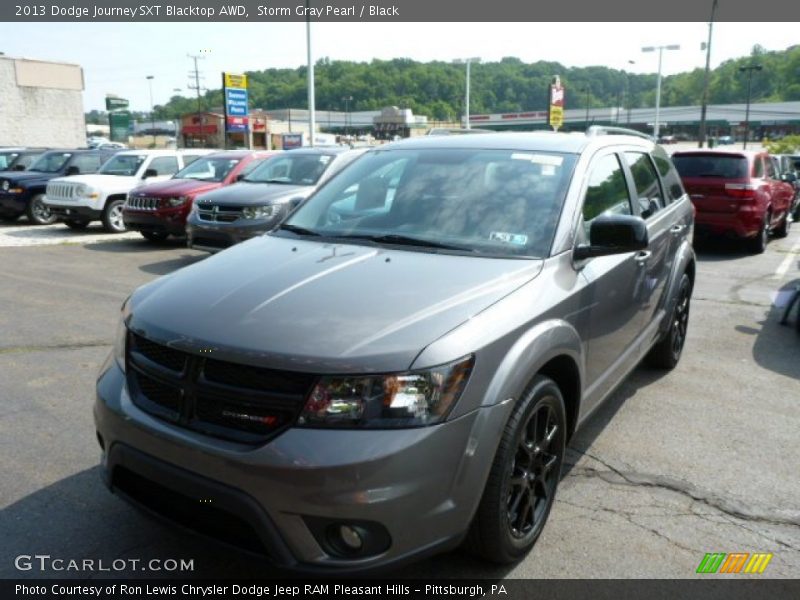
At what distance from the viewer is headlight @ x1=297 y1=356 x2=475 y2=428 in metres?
2.31

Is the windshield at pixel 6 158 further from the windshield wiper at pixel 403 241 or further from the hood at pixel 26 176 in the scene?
the windshield wiper at pixel 403 241

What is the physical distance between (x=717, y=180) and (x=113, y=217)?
443 inches

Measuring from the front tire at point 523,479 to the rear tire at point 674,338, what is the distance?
2.54 m

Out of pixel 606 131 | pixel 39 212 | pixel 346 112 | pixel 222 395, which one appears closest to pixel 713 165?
pixel 606 131

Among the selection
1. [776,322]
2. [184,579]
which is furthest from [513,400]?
[776,322]

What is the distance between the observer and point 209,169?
13000mm

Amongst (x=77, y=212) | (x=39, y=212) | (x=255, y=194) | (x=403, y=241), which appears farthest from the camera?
(x=39, y=212)

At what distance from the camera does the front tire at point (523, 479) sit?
262cm

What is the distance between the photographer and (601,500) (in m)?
3.52

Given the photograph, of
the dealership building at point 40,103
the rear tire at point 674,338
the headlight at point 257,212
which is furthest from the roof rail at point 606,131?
the dealership building at point 40,103

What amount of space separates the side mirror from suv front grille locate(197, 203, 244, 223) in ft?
22.8

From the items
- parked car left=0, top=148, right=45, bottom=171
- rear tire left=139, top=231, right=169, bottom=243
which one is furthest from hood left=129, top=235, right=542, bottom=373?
parked car left=0, top=148, right=45, bottom=171

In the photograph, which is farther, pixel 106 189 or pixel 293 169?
pixel 106 189

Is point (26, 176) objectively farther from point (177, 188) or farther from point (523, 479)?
point (523, 479)
